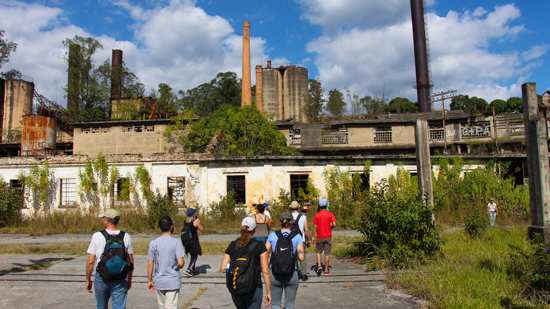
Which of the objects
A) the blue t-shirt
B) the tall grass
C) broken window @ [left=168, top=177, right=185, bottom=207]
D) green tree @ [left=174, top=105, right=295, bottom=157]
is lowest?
the tall grass

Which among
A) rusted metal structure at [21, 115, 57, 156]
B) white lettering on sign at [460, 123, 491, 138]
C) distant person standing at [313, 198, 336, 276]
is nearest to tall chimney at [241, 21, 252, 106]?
rusted metal structure at [21, 115, 57, 156]

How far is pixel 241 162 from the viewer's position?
787 inches

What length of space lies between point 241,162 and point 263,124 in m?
9.14

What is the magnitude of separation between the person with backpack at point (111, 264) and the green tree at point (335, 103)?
53.3m

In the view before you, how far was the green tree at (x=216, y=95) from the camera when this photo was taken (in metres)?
56.8

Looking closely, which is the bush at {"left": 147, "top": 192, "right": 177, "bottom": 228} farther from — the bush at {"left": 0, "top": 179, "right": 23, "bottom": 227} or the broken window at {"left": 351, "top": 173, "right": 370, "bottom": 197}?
the broken window at {"left": 351, "top": 173, "right": 370, "bottom": 197}

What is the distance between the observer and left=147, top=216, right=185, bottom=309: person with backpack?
4605mm

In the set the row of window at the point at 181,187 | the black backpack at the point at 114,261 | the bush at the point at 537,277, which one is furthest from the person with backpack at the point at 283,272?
the row of window at the point at 181,187

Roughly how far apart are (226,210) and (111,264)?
573 inches

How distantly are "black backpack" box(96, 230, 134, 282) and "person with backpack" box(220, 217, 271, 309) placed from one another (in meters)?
1.20

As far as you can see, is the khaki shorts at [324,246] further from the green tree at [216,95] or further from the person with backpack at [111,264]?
the green tree at [216,95]

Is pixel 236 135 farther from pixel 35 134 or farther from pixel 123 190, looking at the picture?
pixel 35 134

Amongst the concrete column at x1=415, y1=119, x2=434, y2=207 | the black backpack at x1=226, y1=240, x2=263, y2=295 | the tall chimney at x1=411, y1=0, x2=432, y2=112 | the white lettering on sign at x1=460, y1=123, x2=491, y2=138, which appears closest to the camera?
the black backpack at x1=226, y1=240, x2=263, y2=295

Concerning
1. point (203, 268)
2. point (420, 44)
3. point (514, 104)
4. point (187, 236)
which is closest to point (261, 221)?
point (187, 236)
